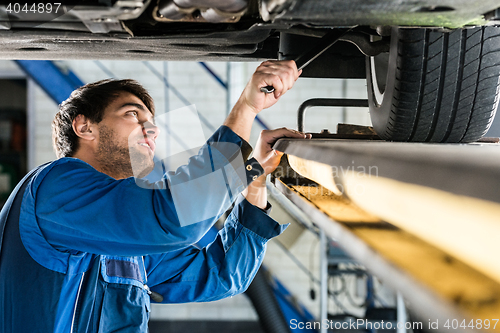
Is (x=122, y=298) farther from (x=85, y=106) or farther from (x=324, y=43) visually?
(x=324, y=43)

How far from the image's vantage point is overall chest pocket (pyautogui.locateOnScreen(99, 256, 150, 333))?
1.26 metres

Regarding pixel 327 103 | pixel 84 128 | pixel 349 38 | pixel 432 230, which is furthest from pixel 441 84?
pixel 84 128

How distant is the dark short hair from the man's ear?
2 centimetres

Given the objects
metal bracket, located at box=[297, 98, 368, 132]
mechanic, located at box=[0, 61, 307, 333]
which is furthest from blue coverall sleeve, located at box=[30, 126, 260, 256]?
metal bracket, located at box=[297, 98, 368, 132]

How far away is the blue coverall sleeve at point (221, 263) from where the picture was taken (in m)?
1.39

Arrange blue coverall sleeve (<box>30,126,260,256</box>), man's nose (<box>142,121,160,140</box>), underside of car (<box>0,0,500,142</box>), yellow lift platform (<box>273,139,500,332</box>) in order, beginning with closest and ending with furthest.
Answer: yellow lift platform (<box>273,139,500,332</box>) → underside of car (<box>0,0,500,142</box>) → blue coverall sleeve (<box>30,126,260,256</box>) → man's nose (<box>142,121,160,140</box>)

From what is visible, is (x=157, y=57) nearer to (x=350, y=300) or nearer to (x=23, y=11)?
(x=23, y=11)

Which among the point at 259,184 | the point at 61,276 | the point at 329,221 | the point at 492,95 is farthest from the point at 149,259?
the point at 492,95

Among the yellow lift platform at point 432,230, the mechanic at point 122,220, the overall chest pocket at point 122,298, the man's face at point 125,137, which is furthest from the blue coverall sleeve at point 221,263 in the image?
the yellow lift platform at point 432,230

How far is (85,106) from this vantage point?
137cm

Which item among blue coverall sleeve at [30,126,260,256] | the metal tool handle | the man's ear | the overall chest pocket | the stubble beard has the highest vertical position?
the metal tool handle

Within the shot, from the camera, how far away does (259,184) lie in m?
1.36

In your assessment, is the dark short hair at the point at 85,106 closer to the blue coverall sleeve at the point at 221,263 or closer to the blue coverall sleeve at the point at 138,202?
the blue coverall sleeve at the point at 138,202

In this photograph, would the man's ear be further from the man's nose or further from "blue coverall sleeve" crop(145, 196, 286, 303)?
"blue coverall sleeve" crop(145, 196, 286, 303)
